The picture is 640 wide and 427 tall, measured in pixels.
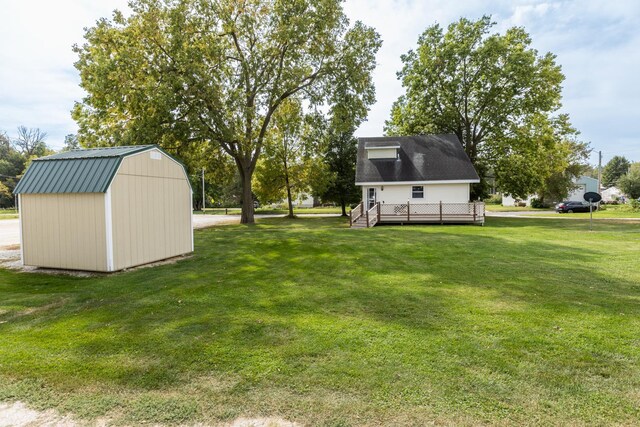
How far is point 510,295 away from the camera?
583 centimetres

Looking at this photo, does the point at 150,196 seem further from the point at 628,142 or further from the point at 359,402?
the point at 628,142

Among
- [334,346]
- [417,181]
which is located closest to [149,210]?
[334,346]

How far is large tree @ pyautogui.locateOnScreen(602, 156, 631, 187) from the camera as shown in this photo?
83375mm

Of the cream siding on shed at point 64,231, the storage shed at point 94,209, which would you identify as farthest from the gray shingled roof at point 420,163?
the cream siding on shed at point 64,231

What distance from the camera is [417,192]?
23.2m

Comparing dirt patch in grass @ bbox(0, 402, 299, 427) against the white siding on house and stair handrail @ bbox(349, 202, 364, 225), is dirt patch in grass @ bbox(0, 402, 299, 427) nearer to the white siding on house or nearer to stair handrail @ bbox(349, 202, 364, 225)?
stair handrail @ bbox(349, 202, 364, 225)

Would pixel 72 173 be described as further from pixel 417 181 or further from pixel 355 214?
pixel 417 181

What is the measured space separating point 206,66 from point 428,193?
625 inches

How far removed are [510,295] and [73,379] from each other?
20.4 ft

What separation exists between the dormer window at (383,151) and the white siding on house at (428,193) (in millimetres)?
3031

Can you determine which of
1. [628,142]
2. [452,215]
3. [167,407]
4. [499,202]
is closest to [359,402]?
[167,407]

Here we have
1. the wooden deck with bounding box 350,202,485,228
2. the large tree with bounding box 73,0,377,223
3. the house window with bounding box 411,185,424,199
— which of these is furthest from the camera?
the house window with bounding box 411,185,424,199

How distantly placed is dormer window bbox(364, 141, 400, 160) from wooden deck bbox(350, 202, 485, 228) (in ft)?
15.3

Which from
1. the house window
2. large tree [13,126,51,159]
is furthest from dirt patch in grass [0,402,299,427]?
large tree [13,126,51,159]
